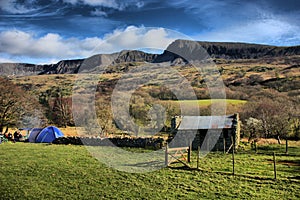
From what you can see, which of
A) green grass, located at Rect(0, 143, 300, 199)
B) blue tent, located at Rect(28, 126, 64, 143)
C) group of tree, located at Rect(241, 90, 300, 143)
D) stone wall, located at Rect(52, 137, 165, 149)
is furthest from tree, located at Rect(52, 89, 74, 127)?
green grass, located at Rect(0, 143, 300, 199)

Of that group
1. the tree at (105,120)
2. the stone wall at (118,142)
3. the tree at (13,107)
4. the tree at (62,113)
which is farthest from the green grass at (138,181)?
the tree at (62,113)

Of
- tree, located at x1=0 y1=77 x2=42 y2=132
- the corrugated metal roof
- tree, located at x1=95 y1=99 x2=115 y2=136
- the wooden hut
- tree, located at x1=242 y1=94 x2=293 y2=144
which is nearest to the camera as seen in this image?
the wooden hut

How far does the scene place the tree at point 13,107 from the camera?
40.8 m

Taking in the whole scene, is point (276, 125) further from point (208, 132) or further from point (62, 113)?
point (62, 113)

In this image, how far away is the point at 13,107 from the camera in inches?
1646

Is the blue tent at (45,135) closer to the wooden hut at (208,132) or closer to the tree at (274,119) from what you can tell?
the wooden hut at (208,132)

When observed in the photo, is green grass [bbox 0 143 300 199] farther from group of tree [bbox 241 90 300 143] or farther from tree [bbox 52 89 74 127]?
tree [bbox 52 89 74 127]

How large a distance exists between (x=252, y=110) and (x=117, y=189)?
3985 cm

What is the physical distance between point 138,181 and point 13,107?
32.9 m

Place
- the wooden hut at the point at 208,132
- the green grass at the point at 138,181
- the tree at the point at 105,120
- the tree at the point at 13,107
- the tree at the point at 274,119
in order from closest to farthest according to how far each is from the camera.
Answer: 1. the green grass at the point at 138,181
2. the wooden hut at the point at 208,132
3. the tree at the point at 274,119
4. the tree at the point at 105,120
5. the tree at the point at 13,107

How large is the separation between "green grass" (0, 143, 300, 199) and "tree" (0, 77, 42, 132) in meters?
23.2

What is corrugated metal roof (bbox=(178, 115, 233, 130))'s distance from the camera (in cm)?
2806

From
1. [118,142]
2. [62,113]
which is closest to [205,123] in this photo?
[118,142]

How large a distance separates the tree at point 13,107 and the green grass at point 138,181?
23.2 m
